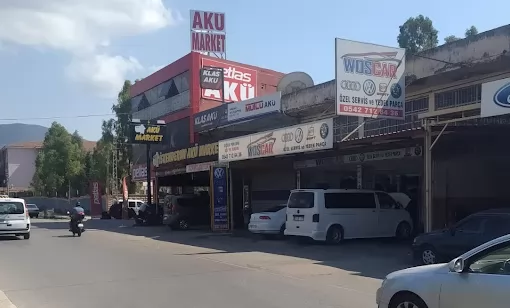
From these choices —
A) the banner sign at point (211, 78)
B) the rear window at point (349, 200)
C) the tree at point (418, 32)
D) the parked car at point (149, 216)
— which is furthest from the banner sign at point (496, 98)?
the tree at point (418, 32)

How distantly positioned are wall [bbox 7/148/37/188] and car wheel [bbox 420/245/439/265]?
101579 mm

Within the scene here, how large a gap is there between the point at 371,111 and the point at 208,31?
92.2 feet

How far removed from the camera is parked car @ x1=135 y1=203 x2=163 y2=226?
34.4m

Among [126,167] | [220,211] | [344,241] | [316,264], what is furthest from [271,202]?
[126,167]

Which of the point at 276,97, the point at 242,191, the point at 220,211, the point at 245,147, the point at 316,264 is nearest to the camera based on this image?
the point at 316,264

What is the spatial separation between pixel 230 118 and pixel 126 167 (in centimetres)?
3512

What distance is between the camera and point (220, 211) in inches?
1069

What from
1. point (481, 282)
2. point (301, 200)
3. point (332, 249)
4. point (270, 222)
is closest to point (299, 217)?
point (301, 200)

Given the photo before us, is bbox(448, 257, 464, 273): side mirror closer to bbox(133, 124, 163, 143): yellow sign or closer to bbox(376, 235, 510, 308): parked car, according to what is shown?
bbox(376, 235, 510, 308): parked car

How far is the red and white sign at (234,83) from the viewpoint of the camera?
128 feet

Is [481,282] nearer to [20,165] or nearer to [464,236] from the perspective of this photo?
[464,236]

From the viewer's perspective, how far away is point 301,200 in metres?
19.3

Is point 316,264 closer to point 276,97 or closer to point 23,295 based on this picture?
point 23,295

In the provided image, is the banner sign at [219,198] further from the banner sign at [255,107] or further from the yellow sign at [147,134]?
the yellow sign at [147,134]
